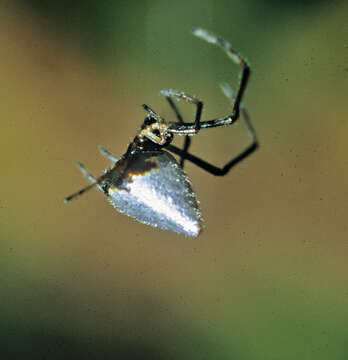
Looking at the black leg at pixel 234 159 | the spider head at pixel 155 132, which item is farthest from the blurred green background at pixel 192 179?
the spider head at pixel 155 132

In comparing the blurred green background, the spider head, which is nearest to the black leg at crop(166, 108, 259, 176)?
the blurred green background

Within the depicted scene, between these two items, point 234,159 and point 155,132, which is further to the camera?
point 234,159

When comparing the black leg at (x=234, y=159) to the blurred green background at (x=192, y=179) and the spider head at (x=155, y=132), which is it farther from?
the spider head at (x=155, y=132)

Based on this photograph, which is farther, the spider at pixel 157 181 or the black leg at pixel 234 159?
the black leg at pixel 234 159

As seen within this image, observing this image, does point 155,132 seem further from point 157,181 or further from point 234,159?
point 234,159

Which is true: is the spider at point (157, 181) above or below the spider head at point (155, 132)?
below

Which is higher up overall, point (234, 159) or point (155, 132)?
point (155, 132)

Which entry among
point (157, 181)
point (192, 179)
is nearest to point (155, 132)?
point (157, 181)

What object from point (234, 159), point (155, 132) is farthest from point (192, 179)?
point (155, 132)
